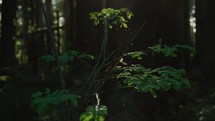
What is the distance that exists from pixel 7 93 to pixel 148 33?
15.7ft

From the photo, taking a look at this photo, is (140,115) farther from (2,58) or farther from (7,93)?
(2,58)

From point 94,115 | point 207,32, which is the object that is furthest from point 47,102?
point 207,32

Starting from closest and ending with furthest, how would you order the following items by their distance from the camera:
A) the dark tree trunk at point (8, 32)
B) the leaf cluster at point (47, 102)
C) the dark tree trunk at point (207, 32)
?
the leaf cluster at point (47, 102)
the dark tree trunk at point (207, 32)
the dark tree trunk at point (8, 32)

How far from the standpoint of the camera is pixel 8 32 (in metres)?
18.3

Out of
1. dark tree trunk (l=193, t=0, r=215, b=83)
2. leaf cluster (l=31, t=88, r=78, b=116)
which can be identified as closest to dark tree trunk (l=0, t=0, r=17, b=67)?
dark tree trunk (l=193, t=0, r=215, b=83)

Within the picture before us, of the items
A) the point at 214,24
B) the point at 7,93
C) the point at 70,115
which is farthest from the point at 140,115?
the point at 70,115

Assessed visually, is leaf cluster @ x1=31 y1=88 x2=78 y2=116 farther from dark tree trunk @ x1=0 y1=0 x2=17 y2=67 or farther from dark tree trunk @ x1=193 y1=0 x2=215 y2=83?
dark tree trunk @ x1=0 y1=0 x2=17 y2=67

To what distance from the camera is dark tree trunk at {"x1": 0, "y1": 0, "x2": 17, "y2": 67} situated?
17.9m

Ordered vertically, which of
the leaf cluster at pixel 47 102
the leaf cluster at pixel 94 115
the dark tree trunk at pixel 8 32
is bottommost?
the dark tree trunk at pixel 8 32

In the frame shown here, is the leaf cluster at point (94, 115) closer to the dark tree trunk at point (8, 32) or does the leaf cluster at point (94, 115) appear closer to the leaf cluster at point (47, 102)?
the leaf cluster at point (47, 102)

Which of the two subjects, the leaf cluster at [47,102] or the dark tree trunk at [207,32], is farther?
the dark tree trunk at [207,32]

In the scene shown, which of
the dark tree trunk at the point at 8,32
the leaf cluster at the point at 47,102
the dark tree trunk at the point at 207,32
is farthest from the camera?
the dark tree trunk at the point at 8,32

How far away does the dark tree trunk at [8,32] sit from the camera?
58.7ft

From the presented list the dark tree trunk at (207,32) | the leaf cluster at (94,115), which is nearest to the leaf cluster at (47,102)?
the leaf cluster at (94,115)
